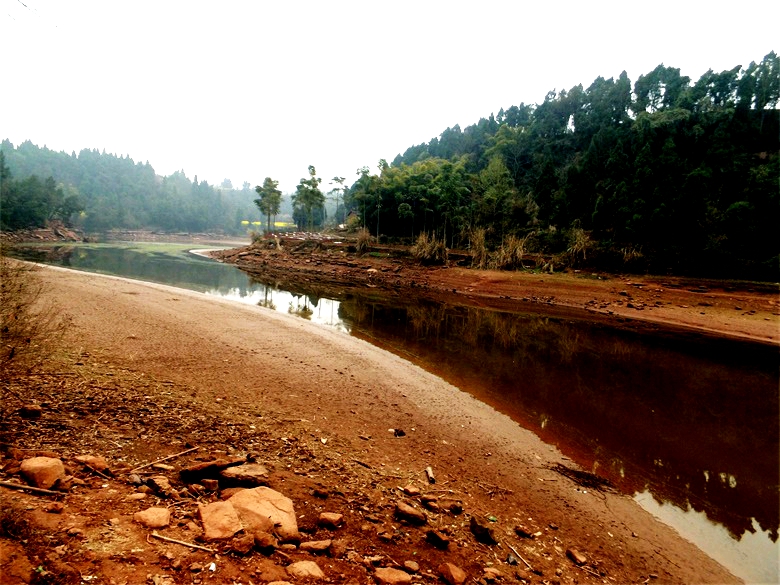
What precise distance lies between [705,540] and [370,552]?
5302mm

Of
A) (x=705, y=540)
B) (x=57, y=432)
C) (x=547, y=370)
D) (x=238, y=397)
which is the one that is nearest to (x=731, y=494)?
(x=705, y=540)

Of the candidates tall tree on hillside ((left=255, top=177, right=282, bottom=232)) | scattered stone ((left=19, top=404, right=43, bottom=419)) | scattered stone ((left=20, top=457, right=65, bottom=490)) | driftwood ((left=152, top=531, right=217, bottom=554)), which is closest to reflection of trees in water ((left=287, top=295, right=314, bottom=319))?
scattered stone ((left=19, top=404, right=43, bottom=419))

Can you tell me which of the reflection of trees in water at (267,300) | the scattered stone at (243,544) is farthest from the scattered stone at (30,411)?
the reflection of trees in water at (267,300)

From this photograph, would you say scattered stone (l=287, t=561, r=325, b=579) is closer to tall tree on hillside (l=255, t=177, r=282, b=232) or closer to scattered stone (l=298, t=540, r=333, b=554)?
scattered stone (l=298, t=540, r=333, b=554)

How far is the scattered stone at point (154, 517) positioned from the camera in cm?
320

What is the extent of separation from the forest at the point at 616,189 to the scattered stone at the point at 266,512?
35.1 m

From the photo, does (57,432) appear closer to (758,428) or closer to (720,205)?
(758,428)

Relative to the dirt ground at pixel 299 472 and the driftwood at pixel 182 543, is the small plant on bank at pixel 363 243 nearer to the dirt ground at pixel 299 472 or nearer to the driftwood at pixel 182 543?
the dirt ground at pixel 299 472

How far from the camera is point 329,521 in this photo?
156 inches

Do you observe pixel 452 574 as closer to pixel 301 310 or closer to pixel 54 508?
pixel 54 508

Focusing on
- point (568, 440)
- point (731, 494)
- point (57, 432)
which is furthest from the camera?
point (568, 440)

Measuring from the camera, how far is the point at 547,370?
12883mm

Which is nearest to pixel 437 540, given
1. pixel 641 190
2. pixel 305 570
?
pixel 305 570

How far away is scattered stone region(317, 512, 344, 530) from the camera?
13.0ft
